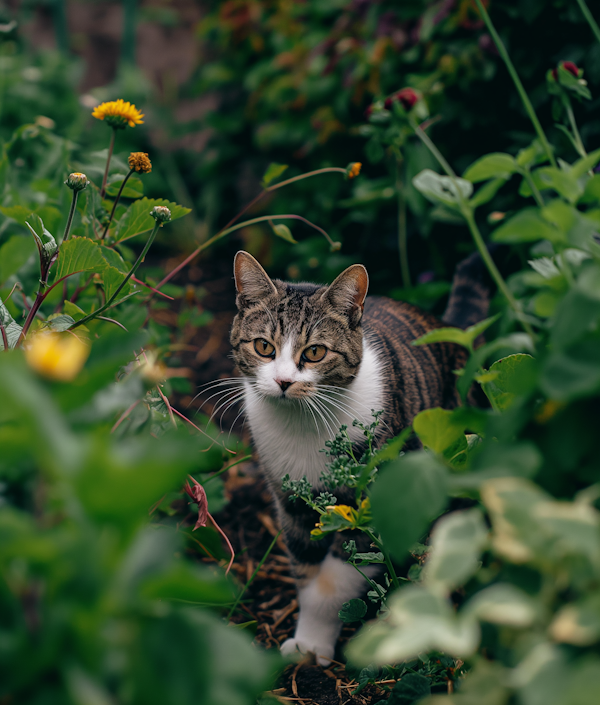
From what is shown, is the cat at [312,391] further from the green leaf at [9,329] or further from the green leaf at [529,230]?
the green leaf at [529,230]

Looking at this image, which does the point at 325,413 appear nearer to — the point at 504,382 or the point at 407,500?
the point at 504,382

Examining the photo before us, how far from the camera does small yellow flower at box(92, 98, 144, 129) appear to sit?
1.28 m

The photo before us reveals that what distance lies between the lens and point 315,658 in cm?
140

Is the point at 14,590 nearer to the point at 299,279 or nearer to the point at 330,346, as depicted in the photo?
the point at 330,346

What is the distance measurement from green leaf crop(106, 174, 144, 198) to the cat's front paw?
122cm

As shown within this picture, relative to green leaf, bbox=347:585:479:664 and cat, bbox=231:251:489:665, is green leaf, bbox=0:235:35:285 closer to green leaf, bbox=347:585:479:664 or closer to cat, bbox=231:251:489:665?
green leaf, bbox=347:585:479:664

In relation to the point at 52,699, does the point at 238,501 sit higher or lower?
lower

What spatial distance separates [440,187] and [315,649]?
3.79 feet

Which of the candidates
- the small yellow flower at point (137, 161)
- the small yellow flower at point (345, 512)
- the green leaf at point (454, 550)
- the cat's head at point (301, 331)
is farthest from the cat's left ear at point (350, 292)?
the green leaf at point (454, 550)

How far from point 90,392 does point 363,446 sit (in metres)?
1.00

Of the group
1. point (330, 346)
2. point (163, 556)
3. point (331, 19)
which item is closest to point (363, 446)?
point (330, 346)

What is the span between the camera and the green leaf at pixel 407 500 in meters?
0.63

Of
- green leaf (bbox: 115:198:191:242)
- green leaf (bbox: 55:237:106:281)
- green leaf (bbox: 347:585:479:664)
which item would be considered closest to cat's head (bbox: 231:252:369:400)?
green leaf (bbox: 115:198:191:242)

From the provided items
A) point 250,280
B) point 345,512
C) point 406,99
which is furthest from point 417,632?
point 406,99
